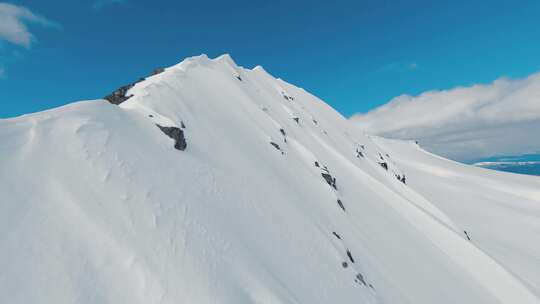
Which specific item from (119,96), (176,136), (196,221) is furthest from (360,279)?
(119,96)

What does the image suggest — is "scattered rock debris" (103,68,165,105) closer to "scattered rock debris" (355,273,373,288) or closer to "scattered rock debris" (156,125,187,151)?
"scattered rock debris" (156,125,187,151)

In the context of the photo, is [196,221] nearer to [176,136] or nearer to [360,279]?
[176,136]

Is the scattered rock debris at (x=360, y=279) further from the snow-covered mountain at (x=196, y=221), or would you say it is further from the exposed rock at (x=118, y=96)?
the exposed rock at (x=118, y=96)

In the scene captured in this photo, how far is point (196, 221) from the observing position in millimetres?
10422

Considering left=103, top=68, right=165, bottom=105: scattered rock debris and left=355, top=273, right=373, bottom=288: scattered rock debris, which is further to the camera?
left=103, top=68, right=165, bottom=105: scattered rock debris

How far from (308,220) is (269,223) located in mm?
3440

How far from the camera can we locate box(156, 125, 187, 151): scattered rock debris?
14.8m

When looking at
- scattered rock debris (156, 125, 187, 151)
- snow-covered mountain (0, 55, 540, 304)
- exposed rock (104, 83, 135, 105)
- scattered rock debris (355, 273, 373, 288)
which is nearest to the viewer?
snow-covered mountain (0, 55, 540, 304)

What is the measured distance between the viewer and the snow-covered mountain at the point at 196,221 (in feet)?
24.6

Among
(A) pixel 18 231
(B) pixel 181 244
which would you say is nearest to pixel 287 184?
(B) pixel 181 244

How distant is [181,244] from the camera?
29.8ft

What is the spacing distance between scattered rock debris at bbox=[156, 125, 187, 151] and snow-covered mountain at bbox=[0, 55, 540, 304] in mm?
61

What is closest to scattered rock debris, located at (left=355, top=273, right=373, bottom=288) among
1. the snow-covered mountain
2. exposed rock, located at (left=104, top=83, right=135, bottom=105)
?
the snow-covered mountain

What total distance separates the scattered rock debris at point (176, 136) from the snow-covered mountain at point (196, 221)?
0.20 ft
